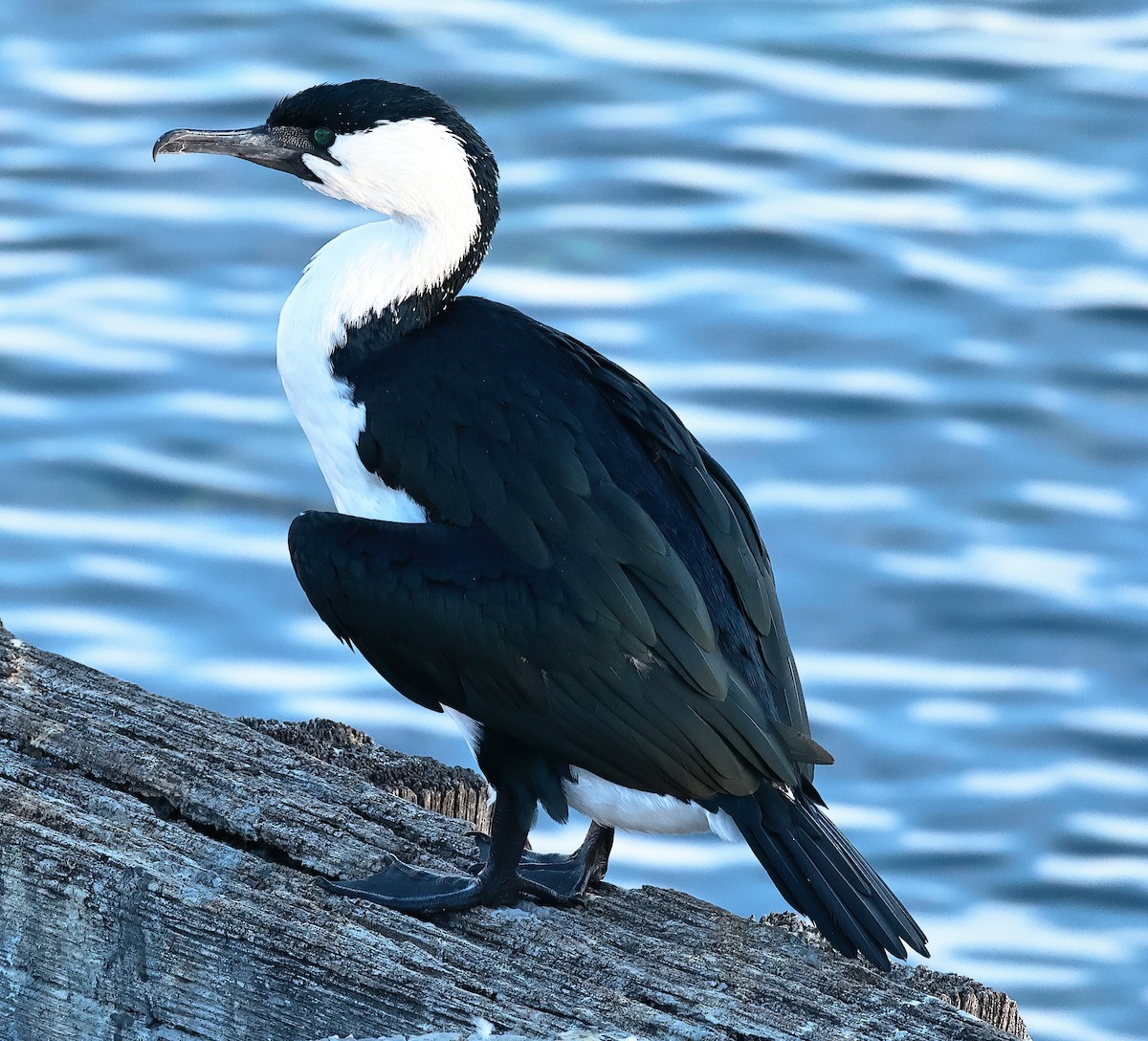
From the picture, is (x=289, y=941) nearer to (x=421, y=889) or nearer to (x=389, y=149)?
(x=421, y=889)

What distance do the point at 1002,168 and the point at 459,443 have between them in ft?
21.5

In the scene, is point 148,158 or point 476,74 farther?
point 476,74

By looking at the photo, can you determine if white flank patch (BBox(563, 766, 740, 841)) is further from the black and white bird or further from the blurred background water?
the blurred background water

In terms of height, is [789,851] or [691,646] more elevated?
[691,646]

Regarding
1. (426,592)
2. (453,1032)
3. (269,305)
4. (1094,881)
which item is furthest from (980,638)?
(453,1032)

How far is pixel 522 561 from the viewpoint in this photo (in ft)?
11.5

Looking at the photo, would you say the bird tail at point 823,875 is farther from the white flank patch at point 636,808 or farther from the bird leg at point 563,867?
the bird leg at point 563,867

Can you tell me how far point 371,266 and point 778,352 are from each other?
4.49 meters

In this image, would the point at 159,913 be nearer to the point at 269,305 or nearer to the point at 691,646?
the point at 691,646

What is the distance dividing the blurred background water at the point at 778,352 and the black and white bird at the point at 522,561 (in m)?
2.60

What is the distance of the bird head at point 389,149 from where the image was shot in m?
3.86

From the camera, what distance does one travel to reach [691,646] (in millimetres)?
3494

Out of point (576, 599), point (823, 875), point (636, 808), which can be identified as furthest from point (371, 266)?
point (823, 875)

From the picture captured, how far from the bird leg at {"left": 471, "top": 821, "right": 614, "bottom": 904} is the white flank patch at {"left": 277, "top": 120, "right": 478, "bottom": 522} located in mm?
704
